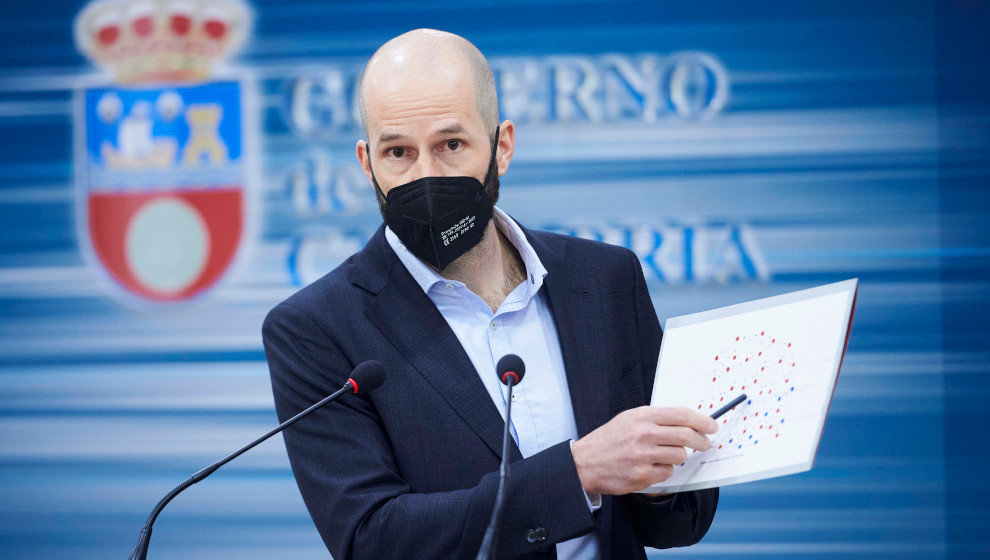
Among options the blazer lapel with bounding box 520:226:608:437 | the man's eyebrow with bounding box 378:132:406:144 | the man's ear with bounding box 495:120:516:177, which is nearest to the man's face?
the man's eyebrow with bounding box 378:132:406:144

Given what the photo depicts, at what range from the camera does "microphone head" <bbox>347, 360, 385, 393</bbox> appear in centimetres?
152

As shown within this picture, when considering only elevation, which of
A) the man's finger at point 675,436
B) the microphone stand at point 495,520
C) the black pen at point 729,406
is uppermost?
the black pen at point 729,406

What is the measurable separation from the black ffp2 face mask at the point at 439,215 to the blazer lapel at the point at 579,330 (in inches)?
8.7

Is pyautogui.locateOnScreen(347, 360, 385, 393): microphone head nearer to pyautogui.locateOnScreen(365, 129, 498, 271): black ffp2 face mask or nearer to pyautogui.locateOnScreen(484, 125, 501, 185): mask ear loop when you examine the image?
pyautogui.locateOnScreen(365, 129, 498, 271): black ffp2 face mask

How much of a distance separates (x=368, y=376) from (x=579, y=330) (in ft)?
1.81

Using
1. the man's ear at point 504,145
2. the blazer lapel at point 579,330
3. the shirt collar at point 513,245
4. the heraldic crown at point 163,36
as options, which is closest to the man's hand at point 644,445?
the blazer lapel at point 579,330

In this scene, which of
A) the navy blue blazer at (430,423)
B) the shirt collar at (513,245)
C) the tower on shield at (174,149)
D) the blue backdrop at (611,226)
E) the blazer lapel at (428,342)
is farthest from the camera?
the tower on shield at (174,149)

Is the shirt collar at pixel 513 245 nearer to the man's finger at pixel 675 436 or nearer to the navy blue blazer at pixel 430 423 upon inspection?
the navy blue blazer at pixel 430 423

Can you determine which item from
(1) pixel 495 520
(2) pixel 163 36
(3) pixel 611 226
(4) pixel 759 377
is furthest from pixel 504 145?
(2) pixel 163 36

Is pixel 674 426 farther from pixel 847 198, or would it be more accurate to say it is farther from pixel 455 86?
pixel 847 198

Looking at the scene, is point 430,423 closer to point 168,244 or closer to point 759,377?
point 759,377

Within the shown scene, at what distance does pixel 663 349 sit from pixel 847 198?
2.28 meters

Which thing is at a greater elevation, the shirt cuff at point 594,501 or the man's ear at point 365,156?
the man's ear at point 365,156

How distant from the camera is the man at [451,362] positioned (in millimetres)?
1570
